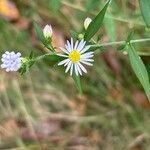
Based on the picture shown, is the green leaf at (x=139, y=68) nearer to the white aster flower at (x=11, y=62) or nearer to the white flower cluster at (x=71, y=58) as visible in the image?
the white flower cluster at (x=71, y=58)

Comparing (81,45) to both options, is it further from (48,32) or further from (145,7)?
(145,7)

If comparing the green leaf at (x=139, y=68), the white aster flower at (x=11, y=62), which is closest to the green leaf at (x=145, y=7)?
the green leaf at (x=139, y=68)

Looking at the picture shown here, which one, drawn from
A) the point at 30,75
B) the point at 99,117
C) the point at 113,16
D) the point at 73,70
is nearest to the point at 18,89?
the point at 30,75

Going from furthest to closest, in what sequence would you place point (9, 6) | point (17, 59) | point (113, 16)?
point (9, 6) < point (113, 16) < point (17, 59)

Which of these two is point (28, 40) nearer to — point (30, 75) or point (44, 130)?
point (30, 75)

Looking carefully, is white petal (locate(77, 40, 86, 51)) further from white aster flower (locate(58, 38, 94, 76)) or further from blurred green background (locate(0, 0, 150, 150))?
blurred green background (locate(0, 0, 150, 150))

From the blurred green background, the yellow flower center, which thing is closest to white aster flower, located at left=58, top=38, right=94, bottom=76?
the yellow flower center
